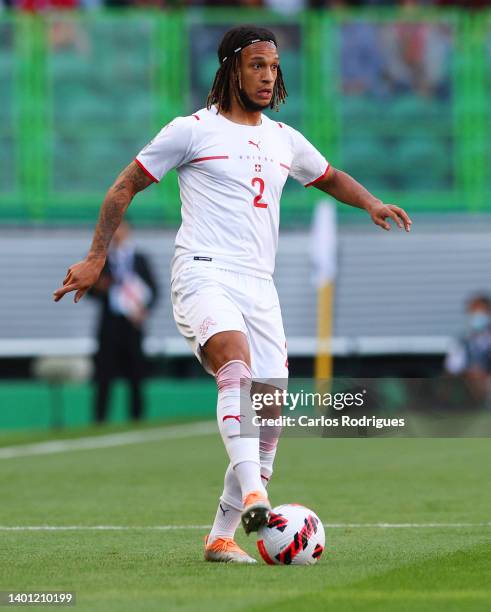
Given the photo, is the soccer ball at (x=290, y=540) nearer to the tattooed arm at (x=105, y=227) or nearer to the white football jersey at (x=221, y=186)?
the white football jersey at (x=221, y=186)

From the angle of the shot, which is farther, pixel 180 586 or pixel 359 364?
pixel 359 364

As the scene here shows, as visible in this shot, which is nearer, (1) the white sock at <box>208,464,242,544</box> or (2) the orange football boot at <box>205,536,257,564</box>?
(2) the orange football boot at <box>205,536,257,564</box>

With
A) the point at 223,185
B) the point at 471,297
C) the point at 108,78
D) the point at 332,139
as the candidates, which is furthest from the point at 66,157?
the point at 223,185

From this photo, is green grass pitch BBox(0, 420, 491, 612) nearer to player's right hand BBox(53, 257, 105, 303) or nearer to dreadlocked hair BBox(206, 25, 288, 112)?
player's right hand BBox(53, 257, 105, 303)

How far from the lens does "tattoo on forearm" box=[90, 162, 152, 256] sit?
7.02 meters

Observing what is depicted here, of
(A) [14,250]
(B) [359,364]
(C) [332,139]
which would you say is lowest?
(B) [359,364]

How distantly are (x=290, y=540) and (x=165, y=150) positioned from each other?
1.74 meters

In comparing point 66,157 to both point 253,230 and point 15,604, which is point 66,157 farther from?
point 15,604

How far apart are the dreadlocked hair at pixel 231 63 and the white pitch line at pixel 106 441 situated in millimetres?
7858

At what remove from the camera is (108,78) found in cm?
2367

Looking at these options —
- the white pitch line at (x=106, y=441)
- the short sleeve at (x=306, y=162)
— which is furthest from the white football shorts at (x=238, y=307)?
the white pitch line at (x=106, y=441)

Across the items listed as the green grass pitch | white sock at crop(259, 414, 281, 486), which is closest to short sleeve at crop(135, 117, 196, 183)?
white sock at crop(259, 414, 281, 486)

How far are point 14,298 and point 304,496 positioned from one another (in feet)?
43.1

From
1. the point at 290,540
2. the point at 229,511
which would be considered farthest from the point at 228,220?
the point at 290,540
